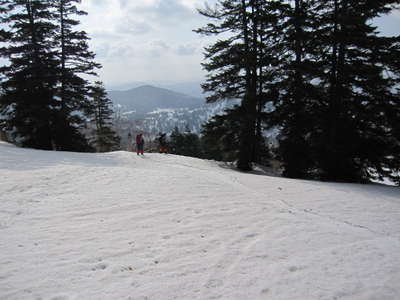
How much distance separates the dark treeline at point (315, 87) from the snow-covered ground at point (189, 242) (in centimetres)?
576

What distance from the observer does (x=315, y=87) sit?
→ 14.7m

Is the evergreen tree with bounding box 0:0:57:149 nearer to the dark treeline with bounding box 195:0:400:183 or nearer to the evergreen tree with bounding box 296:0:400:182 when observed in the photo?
the dark treeline with bounding box 195:0:400:183

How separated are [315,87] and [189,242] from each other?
44.4 feet

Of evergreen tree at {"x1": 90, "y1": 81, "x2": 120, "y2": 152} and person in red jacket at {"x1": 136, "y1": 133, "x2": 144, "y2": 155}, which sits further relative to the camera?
evergreen tree at {"x1": 90, "y1": 81, "x2": 120, "y2": 152}

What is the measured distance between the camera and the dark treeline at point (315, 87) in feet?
42.8

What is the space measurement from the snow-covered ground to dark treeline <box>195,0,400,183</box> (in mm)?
5756

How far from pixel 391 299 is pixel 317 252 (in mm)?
1374

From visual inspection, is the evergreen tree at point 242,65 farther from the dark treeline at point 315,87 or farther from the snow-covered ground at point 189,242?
the snow-covered ground at point 189,242

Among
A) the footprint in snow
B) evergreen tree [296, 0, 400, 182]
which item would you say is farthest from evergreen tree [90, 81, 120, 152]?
the footprint in snow

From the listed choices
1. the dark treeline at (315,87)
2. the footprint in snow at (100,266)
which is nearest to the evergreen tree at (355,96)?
the dark treeline at (315,87)

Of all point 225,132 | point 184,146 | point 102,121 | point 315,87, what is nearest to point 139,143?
point 225,132

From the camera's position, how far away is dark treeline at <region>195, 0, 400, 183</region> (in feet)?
42.8

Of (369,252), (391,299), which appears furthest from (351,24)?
(391,299)

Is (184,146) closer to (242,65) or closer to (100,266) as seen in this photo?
(242,65)
